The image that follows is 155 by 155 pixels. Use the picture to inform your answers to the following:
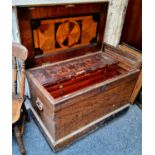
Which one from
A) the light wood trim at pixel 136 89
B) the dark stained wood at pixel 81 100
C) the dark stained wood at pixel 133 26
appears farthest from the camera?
the light wood trim at pixel 136 89

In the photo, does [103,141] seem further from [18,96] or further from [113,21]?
[113,21]

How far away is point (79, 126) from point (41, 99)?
0.43 metres

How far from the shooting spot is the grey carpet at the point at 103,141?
143cm

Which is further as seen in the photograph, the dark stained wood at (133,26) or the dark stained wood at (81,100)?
the dark stained wood at (133,26)

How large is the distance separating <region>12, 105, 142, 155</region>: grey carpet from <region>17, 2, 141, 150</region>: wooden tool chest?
0.28 feet

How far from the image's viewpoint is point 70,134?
142 cm

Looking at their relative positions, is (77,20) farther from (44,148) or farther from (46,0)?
(44,148)

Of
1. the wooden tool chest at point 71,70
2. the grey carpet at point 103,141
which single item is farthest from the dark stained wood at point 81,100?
the grey carpet at point 103,141

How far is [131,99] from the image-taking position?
1.92m

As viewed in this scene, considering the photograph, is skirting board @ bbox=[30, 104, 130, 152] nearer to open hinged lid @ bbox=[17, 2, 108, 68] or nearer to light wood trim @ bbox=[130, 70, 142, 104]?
light wood trim @ bbox=[130, 70, 142, 104]

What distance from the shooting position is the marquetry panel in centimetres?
135

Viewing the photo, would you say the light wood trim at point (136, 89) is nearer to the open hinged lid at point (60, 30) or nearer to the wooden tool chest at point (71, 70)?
the wooden tool chest at point (71, 70)

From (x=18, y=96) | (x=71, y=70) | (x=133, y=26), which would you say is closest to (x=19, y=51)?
(x=18, y=96)
